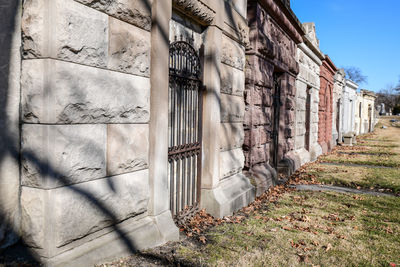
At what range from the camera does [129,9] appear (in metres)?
3.11

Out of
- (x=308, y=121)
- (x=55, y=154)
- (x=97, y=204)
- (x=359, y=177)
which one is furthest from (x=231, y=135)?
(x=308, y=121)

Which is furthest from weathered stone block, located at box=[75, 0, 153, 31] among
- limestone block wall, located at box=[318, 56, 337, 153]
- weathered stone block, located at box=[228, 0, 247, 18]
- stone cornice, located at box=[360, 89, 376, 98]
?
stone cornice, located at box=[360, 89, 376, 98]

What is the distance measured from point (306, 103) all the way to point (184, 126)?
935 centimetres

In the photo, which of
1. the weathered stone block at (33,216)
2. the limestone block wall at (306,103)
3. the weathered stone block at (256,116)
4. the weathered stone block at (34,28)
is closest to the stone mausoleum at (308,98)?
the limestone block wall at (306,103)

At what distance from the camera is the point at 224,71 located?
5.32 meters

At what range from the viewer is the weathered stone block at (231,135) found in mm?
5336

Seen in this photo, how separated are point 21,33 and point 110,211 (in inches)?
63.2

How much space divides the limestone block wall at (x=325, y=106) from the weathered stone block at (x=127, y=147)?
13013mm

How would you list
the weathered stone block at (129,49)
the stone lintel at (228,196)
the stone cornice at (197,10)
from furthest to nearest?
the stone lintel at (228,196), the stone cornice at (197,10), the weathered stone block at (129,49)

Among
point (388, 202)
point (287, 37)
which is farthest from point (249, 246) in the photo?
point (287, 37)

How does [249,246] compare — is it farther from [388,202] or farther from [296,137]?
[296,137]

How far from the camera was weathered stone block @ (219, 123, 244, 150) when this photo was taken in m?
5.34

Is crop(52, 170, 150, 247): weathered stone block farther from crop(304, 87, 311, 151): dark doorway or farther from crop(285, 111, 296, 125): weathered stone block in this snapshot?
crop(304, 87, 311, 151): dark doorway

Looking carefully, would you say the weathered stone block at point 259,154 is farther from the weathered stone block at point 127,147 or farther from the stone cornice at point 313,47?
the stone cornice at point 313,47
